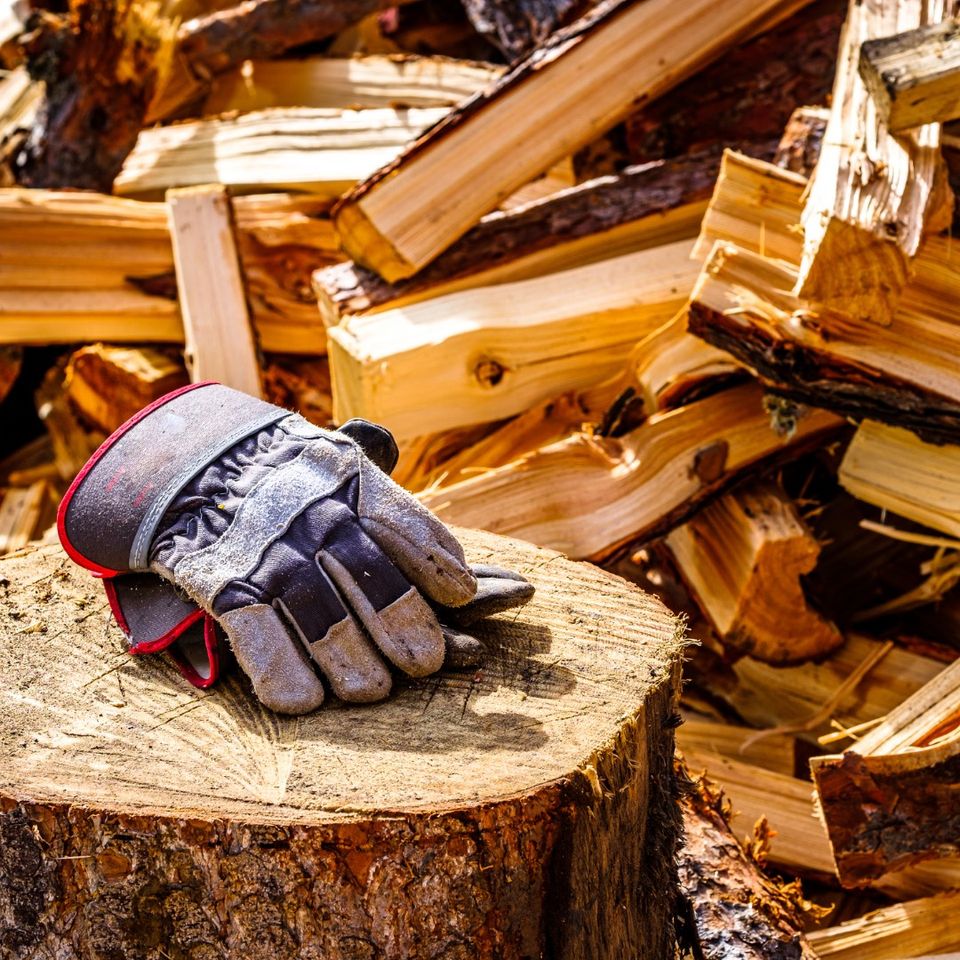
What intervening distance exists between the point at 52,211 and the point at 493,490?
1.92 m

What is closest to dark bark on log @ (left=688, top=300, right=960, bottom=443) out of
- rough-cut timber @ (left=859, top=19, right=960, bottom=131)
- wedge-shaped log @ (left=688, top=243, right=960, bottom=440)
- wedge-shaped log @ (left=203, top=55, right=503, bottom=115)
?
wedge-shaped log @ (left=688, top=243, right=960, bottom=440)

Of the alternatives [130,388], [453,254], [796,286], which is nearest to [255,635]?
[796,286]

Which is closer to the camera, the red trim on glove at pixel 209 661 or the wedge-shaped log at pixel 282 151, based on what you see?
the red trim on glove at pixel 209 661

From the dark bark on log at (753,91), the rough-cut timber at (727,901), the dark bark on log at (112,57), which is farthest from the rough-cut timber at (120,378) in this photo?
the rough-cut timber at (727,901)

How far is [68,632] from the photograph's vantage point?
2.04m

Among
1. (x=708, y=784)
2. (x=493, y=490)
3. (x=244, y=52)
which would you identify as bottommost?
(x=708, y=784)

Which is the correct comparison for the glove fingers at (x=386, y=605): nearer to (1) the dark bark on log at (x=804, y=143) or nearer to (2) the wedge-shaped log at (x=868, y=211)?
(2) the wedge-shaped log at (x=868, y=211)

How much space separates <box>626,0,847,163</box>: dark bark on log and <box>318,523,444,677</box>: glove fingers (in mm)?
2189

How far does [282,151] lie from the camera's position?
13.4ft

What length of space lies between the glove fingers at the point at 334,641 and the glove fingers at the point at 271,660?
25 mm

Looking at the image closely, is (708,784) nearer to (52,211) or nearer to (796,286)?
(796,286)

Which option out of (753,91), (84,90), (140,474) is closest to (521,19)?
(753,91)

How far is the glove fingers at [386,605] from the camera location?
1.79 meters

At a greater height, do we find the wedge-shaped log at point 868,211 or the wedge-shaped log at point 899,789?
the wedge-shaped log at point 868,211
